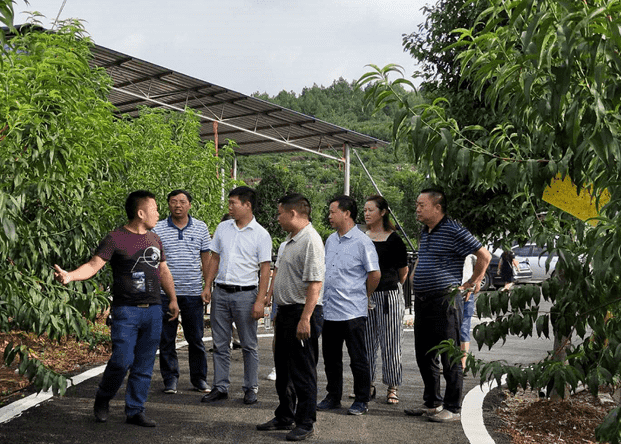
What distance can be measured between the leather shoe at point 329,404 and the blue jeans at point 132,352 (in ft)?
5.49

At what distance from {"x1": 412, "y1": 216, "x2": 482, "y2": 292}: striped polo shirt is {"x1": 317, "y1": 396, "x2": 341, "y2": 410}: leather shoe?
131 centimetres

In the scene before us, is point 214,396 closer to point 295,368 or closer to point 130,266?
point 295,368

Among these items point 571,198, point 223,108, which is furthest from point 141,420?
point 223,108

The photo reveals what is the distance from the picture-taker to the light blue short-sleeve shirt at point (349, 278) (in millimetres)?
6676

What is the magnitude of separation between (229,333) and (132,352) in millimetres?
1373

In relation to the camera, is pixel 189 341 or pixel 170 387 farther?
pixel 189 341

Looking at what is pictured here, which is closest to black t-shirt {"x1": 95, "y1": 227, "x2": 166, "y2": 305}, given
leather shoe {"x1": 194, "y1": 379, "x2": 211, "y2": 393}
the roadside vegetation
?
leather shoe {"x1": 194, "y1": 379, "x2": 211, "y2": 393}

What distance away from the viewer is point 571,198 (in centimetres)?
321

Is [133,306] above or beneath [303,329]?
above

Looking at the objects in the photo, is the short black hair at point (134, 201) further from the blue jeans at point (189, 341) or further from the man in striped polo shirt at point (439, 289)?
the man in striped polo shirt at point (439, 289)

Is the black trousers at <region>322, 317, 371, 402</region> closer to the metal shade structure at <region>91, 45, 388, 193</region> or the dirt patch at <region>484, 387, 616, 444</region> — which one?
the dirt patch at <region>484, 387, 616, 444</region>

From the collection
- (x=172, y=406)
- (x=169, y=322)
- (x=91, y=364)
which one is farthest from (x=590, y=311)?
(x=91, y=364)

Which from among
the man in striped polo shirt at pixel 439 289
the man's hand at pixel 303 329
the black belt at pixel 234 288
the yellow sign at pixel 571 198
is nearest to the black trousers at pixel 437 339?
the man in striped polo shirt at pixel 439 289

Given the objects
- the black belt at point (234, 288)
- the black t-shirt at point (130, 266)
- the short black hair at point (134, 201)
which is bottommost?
the black belt at point (234, 288)
